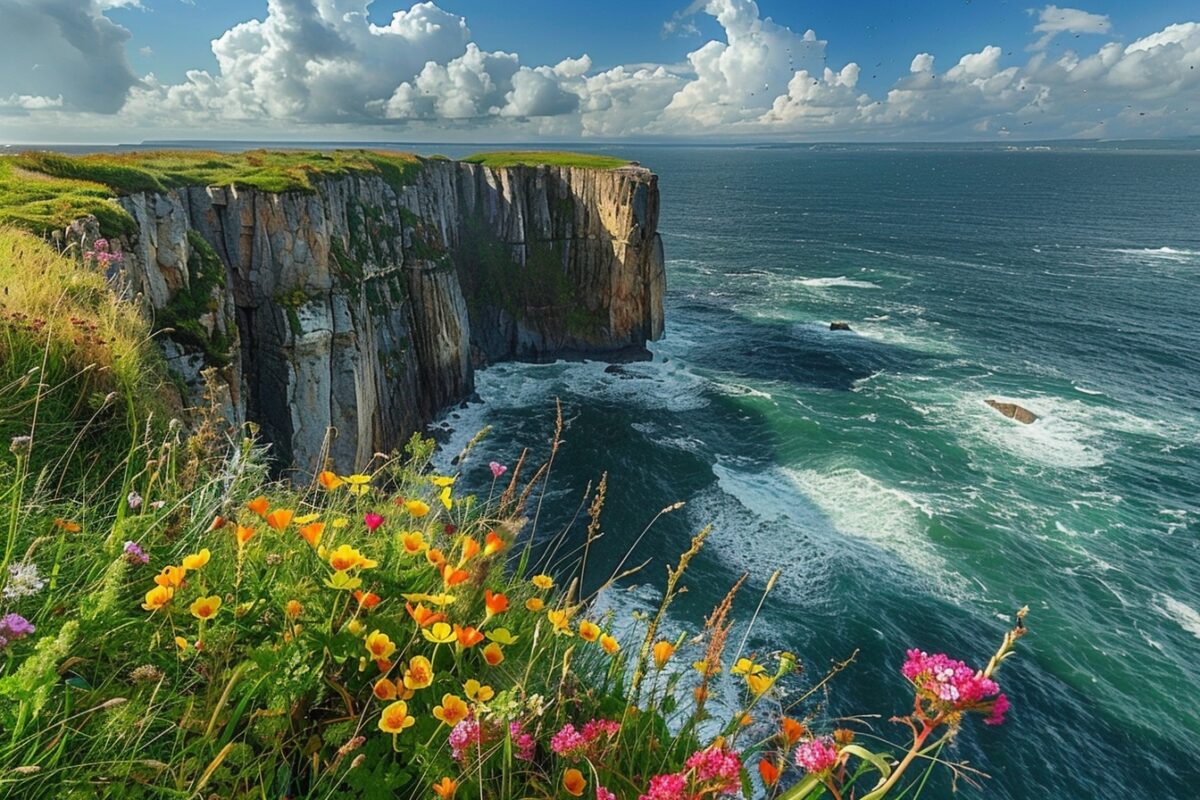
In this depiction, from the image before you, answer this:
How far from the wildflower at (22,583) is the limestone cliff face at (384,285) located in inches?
75.9

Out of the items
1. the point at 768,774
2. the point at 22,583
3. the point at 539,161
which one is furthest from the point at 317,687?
the point at 539,161

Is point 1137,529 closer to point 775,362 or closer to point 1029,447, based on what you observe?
point 1029,447

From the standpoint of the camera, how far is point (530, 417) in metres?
40.1

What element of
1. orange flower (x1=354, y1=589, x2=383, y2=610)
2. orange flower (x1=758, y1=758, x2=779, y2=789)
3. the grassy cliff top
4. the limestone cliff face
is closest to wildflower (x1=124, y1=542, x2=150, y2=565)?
orange flower (x1=354, y1=589, x2=383, y2=610)

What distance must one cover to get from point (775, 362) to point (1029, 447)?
18295 millimetres

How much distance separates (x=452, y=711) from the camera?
2830mm

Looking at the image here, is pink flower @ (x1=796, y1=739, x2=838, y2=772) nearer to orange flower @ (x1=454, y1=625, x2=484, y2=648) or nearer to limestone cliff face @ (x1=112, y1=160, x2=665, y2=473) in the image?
orange flower @ (x1=454, y1=625, x2=484, y2=648)

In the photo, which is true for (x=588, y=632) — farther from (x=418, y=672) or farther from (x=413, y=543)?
(x=413, y=543)

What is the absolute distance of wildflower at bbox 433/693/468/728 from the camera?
9.21 ft

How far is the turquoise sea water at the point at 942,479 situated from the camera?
67.1 ft

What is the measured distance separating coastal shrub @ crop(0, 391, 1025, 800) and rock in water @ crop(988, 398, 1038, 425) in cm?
4257

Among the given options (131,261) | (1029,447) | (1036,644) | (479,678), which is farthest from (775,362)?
(479,678)

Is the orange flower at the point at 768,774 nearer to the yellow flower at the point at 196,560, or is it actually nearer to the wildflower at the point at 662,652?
the wildflower at the point at 662,652

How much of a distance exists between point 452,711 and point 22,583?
6.09 feet
